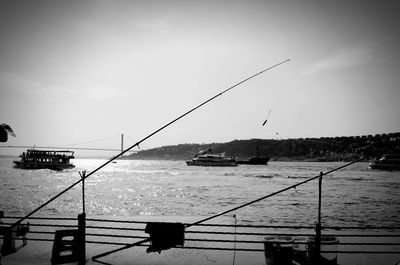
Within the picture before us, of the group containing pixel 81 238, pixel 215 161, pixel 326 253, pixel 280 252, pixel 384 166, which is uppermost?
pixel 81 238

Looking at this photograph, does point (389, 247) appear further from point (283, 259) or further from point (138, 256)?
point (138, 256)

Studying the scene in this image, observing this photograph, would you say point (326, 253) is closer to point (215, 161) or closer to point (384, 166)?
point (384, 166)

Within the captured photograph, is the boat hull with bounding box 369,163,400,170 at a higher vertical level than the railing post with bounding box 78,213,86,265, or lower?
lower

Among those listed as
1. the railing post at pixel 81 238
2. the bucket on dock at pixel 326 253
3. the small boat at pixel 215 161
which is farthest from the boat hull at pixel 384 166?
the railing post at pixel 81 238

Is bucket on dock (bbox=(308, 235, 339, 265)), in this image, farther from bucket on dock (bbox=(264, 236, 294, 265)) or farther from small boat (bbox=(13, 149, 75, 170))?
small boat (bbox=(13, 149, 75, 170))

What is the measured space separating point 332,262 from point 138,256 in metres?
4.45

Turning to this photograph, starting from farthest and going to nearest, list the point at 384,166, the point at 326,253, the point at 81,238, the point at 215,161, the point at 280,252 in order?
the point at 215,161
the point at 384,166
the point at 326,253
the point at 81,238
the point at 280,252

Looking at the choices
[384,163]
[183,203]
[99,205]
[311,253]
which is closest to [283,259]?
[311,253]

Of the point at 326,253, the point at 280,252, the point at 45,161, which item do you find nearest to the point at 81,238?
Result: the point at 280,252

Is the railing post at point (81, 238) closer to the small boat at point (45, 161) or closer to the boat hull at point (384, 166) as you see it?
the small boat at point (45, 161)

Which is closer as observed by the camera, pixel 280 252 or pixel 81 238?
pixel 280 252

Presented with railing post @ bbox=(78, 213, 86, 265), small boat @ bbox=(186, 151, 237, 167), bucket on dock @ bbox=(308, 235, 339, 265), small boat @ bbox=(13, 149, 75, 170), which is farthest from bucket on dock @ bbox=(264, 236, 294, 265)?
small boat @ bbox=(186, 151, 237, 167)

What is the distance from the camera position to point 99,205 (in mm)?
22609

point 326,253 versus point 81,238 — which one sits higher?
point 81,238
